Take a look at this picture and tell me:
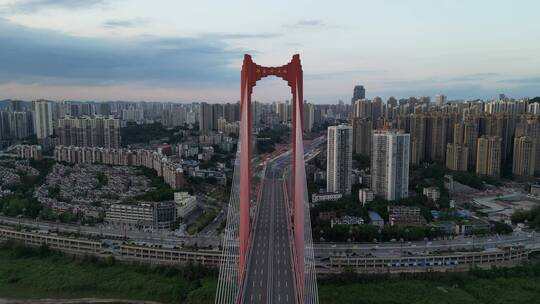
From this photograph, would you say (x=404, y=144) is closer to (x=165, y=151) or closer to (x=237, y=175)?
(x=237, y=175)

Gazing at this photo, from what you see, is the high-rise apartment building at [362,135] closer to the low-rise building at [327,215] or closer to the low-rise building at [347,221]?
the low-rise building at [327,215]

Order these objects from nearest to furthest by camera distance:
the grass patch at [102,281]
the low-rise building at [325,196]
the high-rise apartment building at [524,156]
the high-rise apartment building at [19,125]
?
the grass patch at [102,281], the low-rise building at [325,196], the high-rise apartment building at [524,156], the high-rise apartment building at [19,125]

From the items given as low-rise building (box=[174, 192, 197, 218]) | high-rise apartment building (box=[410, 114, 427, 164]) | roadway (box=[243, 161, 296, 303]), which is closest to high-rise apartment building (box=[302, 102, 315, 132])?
high-rise apartment building (box=[410, 114, 427, 164])

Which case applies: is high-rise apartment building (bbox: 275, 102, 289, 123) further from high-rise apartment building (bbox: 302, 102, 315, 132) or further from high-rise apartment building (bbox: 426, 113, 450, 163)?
high-rise apartment building (bbox: 426, 113, 450, 163)

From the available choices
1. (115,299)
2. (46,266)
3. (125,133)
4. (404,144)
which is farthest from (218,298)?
(125,133)

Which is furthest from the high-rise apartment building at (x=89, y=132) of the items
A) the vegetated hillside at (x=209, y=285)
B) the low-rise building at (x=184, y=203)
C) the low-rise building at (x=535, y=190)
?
the low-rise building at (x=535, y=190)

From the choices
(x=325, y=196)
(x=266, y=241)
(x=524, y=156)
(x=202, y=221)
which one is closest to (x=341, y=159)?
(x=325, y=196)
